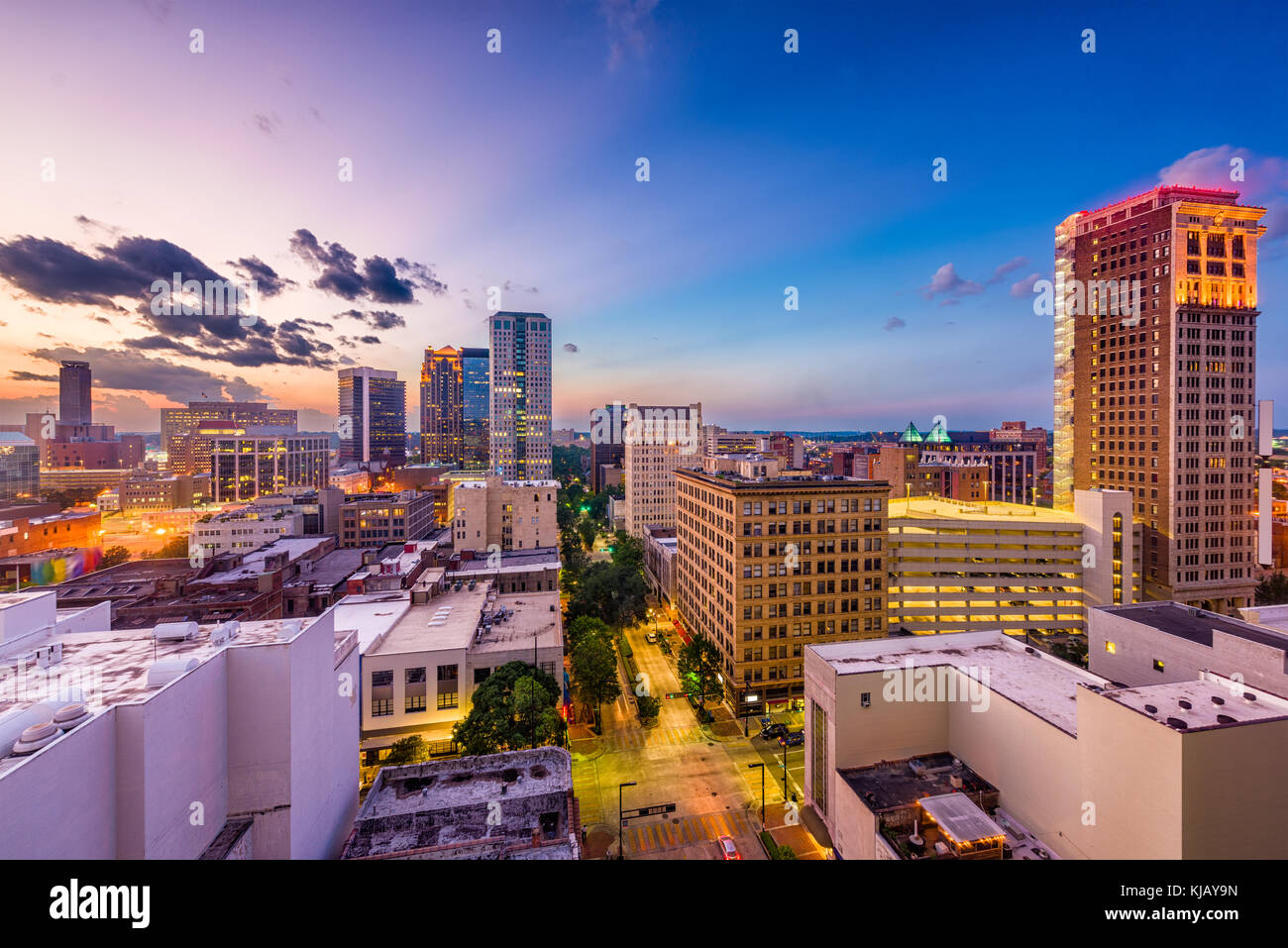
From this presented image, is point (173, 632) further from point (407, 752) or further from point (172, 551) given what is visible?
point (172, 551)

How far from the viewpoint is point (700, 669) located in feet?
125

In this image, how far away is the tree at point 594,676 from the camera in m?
34.1

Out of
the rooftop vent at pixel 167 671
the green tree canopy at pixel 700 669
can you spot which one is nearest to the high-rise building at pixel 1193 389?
the green tree canopy at pixel 700 669

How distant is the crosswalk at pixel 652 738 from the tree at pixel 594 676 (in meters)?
2.26

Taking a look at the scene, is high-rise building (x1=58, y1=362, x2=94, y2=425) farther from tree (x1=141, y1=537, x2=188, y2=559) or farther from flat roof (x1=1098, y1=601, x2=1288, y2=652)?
flat roof (x1=1098, y1=601, x2=1288, y2=652)

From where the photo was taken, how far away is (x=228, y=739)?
15930 mm

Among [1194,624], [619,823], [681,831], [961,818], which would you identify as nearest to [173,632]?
[619,823]

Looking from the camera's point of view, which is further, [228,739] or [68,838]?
[228,739]

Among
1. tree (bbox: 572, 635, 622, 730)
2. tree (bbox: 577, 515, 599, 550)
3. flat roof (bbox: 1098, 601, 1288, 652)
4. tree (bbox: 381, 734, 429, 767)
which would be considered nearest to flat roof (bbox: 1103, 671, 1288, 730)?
flat roof (bbox: 1098, 601, 1288, 652)

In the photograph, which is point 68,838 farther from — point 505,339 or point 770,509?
point 505,339

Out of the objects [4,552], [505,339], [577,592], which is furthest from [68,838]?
[505,339]

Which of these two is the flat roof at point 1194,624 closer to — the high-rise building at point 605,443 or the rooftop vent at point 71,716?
the rooftop vent at point 71,716

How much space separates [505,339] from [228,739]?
371ft

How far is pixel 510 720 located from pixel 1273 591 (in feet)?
231
